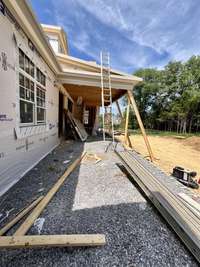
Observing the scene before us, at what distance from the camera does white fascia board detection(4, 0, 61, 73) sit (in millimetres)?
2088

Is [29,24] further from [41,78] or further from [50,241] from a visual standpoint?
[50,241]

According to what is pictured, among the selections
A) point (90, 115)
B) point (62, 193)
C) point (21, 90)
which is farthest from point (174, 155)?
point (90, 115)

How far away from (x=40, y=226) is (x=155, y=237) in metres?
1.21

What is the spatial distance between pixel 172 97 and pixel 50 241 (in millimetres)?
26334

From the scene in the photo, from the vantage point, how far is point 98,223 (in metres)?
1.56

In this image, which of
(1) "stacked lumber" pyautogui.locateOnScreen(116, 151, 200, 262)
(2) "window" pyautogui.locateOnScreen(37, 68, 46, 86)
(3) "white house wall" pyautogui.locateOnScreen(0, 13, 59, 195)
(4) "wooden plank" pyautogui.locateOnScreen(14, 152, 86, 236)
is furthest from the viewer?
(2) "window" pyautogui.locateOnScreen(37, 68, 46, 86)

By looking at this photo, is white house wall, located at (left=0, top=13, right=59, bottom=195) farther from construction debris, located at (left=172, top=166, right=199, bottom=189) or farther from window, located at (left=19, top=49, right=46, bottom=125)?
construction debris, located at (left=172, top=166, right=199, bottom=189)

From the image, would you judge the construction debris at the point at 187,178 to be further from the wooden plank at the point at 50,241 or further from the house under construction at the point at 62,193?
the wooden plank at the point at 50,241

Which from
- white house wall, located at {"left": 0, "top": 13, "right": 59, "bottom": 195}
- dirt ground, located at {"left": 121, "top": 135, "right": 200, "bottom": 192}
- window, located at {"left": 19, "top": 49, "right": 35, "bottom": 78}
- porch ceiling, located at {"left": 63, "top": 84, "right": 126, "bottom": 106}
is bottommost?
dirt ground, located at {"left": 121, "top": 135, "right": 200, "bottom": 192}

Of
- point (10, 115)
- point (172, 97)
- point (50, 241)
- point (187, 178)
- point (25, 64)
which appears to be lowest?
point (187, 178)

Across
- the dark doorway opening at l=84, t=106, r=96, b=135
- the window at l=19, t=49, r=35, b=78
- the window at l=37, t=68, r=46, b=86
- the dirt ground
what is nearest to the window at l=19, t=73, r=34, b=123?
the window at l=19, t=49, r=35, b=78

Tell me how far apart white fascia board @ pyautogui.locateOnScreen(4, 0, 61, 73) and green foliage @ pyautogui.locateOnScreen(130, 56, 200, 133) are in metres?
21.1

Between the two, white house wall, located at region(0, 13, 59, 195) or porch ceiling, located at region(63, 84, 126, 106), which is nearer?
white house wall, located at region(0, 13, 59, 195)

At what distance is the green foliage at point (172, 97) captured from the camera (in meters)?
20.4
